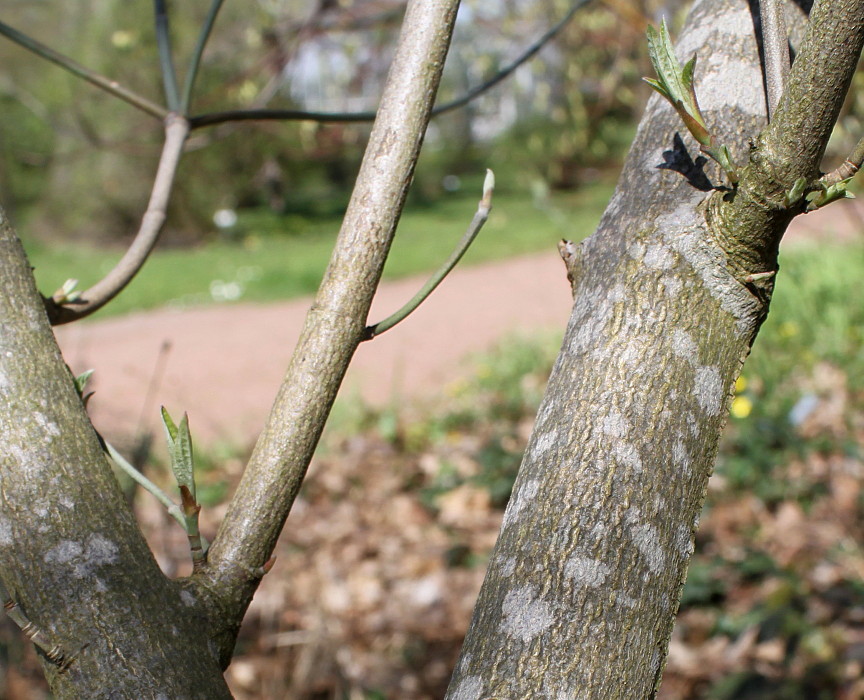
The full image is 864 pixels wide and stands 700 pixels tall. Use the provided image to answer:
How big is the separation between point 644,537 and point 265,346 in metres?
6.19

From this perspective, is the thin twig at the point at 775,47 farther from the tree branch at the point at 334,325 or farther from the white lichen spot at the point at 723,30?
the tree branch at the point at 334,325

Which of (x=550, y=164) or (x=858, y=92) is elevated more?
(x=550, y=164)

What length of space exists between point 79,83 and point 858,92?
34.1 feet

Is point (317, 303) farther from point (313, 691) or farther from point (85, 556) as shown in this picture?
point (313, 691)

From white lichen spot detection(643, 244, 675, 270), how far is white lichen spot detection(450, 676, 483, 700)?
344 mm

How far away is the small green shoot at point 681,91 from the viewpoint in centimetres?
65

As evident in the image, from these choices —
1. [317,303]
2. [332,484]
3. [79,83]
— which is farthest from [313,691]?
[79,83]

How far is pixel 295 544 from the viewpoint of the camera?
349 centimetres

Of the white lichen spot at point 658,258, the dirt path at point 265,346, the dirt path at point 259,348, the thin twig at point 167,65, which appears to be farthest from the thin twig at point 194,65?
the dirt path at point 259,348

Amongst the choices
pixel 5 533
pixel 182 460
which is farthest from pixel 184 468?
pixel 5 533

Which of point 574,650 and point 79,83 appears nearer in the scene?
point 574,650

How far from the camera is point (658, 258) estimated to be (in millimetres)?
687

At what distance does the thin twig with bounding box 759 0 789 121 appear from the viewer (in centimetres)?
69

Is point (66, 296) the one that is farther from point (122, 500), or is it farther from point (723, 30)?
point (723, 30)
